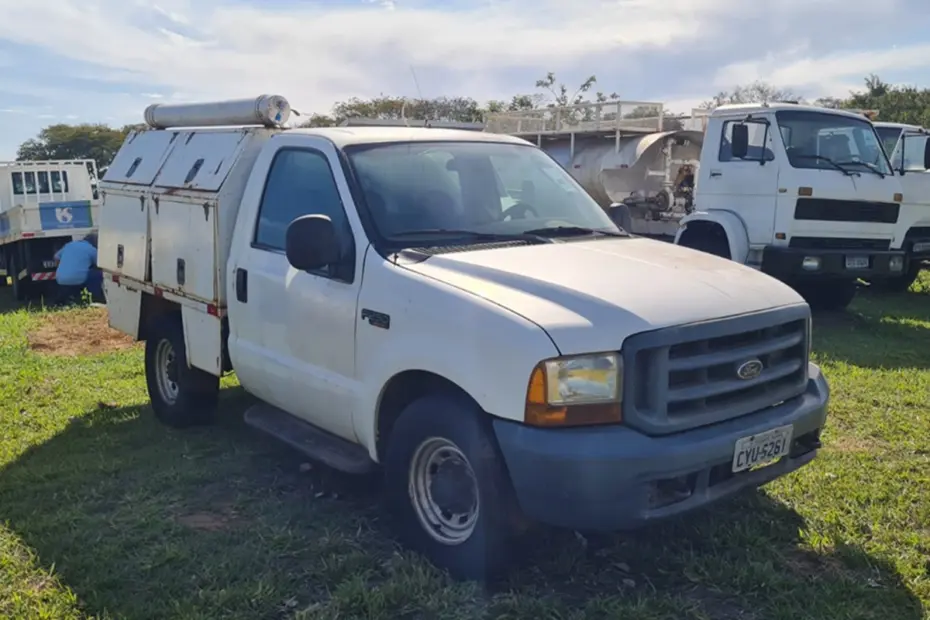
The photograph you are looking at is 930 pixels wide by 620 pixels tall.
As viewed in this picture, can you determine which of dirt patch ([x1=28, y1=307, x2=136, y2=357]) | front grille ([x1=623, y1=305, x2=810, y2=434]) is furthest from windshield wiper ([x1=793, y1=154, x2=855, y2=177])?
dirt patch ([x1=28, y1=307, x2=136, y2=357])

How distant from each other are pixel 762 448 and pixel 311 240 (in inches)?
84.6

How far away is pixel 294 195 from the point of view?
4.73 m

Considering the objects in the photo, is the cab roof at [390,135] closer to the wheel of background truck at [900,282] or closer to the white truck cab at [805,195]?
the white truck cab at [805,195]

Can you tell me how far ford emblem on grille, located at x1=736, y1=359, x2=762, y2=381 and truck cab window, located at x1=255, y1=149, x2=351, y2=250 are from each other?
1.99 meters

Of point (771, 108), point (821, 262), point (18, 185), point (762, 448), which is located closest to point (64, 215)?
point (18, 185)

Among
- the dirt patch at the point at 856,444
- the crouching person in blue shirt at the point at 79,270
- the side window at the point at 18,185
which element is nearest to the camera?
the dirt patch at the point at 856,444

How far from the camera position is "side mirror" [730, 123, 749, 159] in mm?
9930

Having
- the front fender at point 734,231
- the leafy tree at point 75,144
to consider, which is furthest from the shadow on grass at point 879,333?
the leafy tree at point 75,144

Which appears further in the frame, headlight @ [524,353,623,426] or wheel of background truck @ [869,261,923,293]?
wheel of background truck @ [869,261,923,293]

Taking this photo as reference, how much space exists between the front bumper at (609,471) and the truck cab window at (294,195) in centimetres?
167

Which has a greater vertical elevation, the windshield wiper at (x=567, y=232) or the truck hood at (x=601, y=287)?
the windshield wiper at (x=567, y=232)

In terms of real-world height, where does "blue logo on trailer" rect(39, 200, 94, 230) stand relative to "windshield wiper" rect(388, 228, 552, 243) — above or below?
below

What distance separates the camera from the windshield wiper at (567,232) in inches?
174

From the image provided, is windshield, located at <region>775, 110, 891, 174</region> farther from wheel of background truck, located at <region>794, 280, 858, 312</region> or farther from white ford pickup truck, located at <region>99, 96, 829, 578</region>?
white ford pickup truck, located at <region>99, 96, 829, 578</region>
